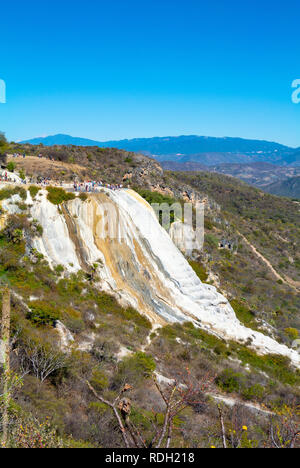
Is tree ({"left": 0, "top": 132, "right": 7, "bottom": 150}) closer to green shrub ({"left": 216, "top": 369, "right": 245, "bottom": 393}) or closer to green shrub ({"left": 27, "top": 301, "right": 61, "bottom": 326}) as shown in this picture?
green shrub ({"left": 27, "top": 301, "right": 61, "bottom": 326})

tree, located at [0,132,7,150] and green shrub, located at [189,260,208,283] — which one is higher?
tree, located at [0,132,7,150]

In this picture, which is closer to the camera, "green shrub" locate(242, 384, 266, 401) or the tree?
"green shrub" locate(242, 384, 266, 401)

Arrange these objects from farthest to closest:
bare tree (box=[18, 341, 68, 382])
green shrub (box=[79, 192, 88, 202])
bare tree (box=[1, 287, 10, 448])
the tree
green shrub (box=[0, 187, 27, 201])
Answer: the tree, green shrub (box=[79, 192, 88, 202]), green shrub (box=[0, 187, 27, 201]), bare tree (box=[18, 341, 68, 382]), bare tree (box=[1, 287, 10, 448])

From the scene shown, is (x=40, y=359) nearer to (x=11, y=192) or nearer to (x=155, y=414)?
(x=155, y=414)

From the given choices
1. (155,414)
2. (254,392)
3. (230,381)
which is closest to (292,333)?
(254,392)

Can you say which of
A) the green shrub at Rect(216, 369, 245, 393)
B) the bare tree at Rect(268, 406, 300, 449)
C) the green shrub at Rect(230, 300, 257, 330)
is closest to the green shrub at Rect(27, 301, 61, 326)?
the green shrub at Rect(216, 369, 245, 393)

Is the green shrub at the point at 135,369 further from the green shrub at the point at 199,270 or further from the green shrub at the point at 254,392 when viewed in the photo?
the green shrub at the point at 199,270

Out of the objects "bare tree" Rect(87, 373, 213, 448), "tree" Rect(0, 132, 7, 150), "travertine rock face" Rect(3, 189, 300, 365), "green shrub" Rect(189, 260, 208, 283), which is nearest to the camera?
"bare tree" Rect(87, 373, 213, 448)
